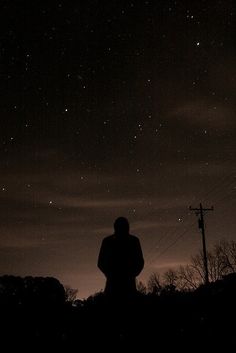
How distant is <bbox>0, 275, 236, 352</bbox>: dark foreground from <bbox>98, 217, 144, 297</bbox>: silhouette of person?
231 millimetres

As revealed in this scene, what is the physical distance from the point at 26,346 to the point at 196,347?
78.1 inches

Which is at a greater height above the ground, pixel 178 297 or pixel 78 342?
pixel 178 297

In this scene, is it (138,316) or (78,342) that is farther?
(138,316)

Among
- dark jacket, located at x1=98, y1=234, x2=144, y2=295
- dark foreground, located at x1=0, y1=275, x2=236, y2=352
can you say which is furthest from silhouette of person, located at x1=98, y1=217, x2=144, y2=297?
dark foreground, located at x1=0, y1=275, x2=236, y2=352

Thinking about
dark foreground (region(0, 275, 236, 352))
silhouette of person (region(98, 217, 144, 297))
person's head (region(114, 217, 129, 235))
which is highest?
person's head (region(114, 217, 129, 235))

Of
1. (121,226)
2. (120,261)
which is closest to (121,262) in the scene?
(120,261)

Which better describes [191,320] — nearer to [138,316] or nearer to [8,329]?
[138,316]

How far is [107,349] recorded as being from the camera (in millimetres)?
5062

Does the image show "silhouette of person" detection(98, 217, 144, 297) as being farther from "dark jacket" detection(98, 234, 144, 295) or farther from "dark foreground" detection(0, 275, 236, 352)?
"dark foreground" detection(0, 275, 236, 352)

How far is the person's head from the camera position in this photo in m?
7.17

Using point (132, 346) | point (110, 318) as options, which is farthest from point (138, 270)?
point (132, 346)

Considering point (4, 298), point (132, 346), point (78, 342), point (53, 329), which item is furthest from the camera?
point (4, 298)

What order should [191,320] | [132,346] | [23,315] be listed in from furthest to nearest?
[23,315] → [191,320] → [132,346]

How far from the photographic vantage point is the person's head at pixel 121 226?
23.5ft
